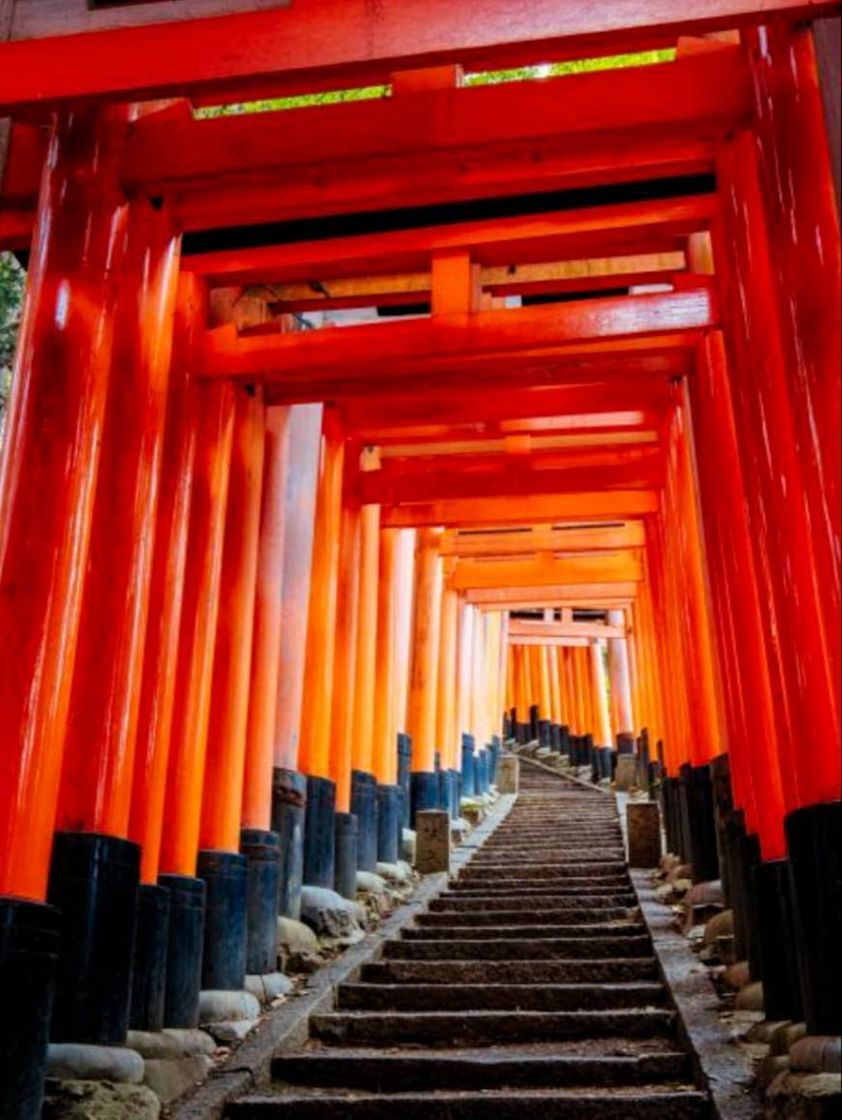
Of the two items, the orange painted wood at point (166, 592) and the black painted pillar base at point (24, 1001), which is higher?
the orange painted wood at point (166, 592)

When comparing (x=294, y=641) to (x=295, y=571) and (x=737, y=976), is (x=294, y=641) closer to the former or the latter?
(x=295, y=571)

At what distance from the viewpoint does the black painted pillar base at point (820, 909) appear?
411cm

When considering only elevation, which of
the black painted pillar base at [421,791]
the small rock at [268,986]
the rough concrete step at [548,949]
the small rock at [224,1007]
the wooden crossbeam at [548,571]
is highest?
the wooden crossbeam at [548,571]

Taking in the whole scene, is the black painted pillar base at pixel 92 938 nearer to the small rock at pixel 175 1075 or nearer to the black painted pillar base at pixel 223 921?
the small rock at pixel 175 1075

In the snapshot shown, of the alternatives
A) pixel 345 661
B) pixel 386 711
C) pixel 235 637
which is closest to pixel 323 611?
pixel 345 661

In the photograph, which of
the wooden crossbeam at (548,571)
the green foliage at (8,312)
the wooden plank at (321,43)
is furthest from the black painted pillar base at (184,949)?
the wooden crossbeam at (548,571)

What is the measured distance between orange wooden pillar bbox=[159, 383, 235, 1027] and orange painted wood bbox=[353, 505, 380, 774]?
3778 mm

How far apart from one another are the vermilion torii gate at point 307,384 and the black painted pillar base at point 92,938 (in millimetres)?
14

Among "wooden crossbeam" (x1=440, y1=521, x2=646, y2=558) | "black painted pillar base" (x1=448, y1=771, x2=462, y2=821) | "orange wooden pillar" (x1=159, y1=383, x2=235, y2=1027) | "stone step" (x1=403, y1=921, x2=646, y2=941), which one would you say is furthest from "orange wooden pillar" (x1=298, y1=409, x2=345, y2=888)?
"black painted pillar base" (x1=448, y1=771, x2=462, y2=821)

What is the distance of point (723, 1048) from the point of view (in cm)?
538

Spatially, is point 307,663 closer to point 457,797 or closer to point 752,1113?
point 752,1113

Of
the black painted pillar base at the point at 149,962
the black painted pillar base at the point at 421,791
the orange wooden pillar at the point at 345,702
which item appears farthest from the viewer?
the black painted pillar base at the point at 421,791

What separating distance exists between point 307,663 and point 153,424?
361cm

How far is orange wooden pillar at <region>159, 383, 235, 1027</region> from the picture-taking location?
6.18 m
